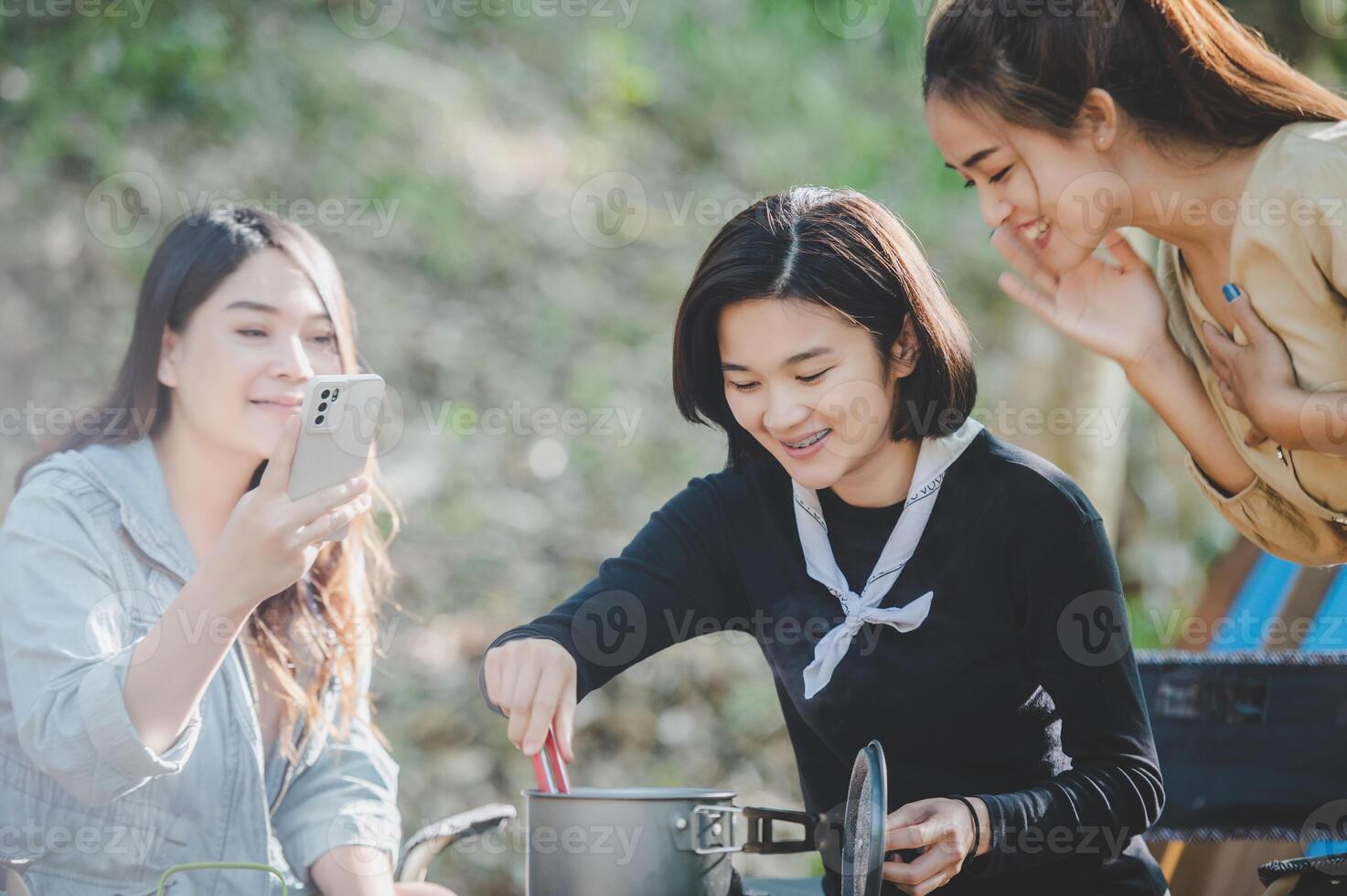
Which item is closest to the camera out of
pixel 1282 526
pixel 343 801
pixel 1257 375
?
pixel 1257 375

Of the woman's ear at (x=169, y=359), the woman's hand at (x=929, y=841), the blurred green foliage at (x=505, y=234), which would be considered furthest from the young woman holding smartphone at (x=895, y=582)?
the blurred green foliage at (x=505, y=234)

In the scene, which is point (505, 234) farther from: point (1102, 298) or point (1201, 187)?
point (1201, 187)

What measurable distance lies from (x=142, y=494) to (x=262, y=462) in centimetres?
22

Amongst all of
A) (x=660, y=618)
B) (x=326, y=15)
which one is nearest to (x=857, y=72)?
(x=326, y=15)

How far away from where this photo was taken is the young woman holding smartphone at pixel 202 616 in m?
1.82

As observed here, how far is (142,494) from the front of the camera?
2205 mm

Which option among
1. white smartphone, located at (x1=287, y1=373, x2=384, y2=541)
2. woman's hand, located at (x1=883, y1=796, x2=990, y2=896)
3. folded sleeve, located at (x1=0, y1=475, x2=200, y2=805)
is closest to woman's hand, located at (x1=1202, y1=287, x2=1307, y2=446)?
woman's hand, located at (x1=883, y1=796, x2=990, y2=896)

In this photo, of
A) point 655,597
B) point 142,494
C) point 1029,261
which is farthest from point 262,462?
point 1029,261

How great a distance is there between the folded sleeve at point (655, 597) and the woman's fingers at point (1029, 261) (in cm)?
66

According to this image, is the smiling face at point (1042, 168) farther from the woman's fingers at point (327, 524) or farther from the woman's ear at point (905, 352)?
the woman's fingers at point (327, 524)

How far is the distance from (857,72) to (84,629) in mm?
5301

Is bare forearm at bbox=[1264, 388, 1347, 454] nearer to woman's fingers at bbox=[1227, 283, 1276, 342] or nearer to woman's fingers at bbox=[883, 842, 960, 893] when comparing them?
woman's fingers at bbox=[1227, 283, 1276, 342]

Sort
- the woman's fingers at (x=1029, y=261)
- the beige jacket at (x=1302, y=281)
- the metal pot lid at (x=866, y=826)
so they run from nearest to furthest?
the metal pot lid at (x=866, y=826)
the beige jacket at (x=1302, y=281)
the woman's fingers at (x=1029, y=261)

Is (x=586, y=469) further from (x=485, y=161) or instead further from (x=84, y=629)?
(x=84, y=629)
